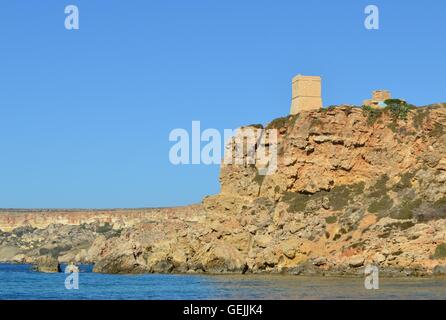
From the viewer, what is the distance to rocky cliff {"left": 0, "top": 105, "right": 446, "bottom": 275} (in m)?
69.8

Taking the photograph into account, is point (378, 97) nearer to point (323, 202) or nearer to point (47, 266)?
point (323, 202)

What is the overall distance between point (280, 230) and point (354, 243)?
10.5m

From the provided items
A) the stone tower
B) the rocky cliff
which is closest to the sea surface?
the rocky cliff

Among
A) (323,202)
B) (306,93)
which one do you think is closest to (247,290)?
(323,202)

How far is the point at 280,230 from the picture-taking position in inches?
3039

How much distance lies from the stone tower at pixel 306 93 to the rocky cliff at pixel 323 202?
4.85 m

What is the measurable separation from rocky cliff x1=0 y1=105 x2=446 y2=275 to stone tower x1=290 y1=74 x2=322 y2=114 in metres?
4.85

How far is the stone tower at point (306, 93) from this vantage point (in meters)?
92.9

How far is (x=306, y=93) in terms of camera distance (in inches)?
3681

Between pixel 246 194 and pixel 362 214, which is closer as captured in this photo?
pixel 362 214

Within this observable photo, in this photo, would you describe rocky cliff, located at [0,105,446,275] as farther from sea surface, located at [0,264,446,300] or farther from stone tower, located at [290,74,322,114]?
sea surface, located at [0,264,446,300]
